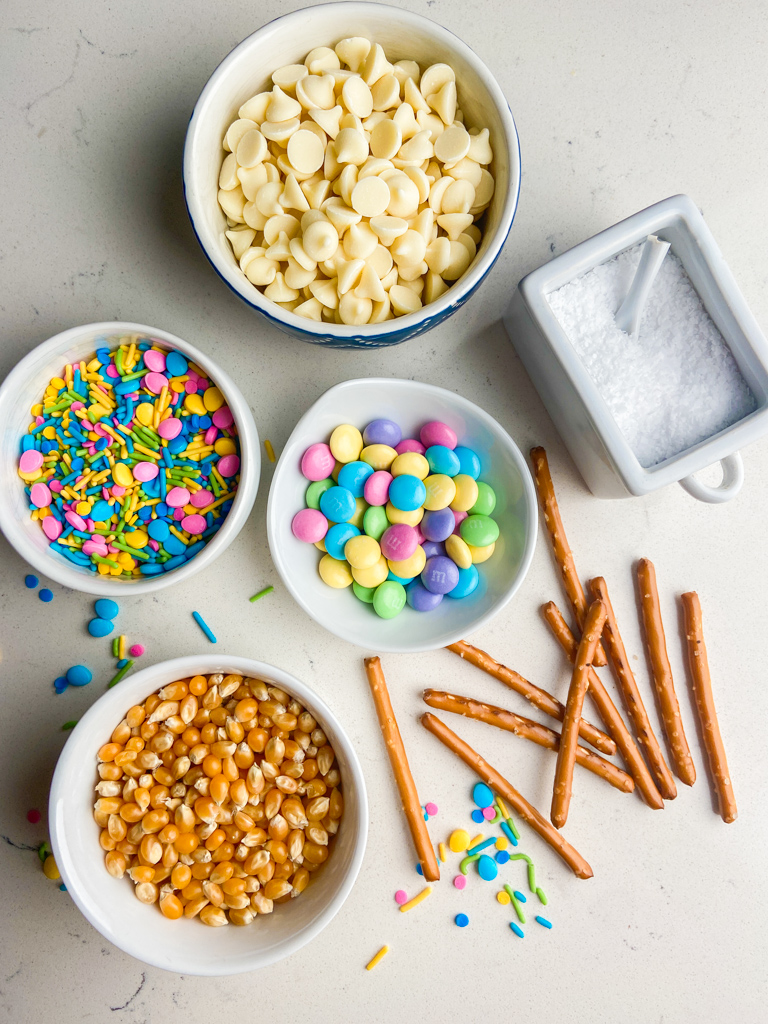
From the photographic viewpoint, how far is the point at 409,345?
830 mm

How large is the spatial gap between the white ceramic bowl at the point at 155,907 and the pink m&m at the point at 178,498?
0.16 m

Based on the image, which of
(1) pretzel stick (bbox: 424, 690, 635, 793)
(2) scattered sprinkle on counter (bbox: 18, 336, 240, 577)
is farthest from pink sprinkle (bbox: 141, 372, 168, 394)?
(1) pretzel stick (bbox: 424, 690, 635, 793)

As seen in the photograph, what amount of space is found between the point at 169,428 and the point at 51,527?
17 centimetres

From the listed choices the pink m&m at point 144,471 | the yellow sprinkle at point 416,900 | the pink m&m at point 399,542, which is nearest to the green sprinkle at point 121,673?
the pink m&m at point 144,471

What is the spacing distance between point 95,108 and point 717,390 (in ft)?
2.53

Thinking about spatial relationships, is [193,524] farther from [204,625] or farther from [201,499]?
[204,625]

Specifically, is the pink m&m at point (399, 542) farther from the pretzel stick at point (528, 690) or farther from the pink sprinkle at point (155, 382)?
the pink sprinkle at point (155, 382)

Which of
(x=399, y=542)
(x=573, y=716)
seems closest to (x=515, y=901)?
(x=573, y=716)

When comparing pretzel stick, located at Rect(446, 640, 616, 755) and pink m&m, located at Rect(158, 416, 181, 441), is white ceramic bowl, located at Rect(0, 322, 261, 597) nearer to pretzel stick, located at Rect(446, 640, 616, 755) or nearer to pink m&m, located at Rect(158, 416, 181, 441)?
pink m&m, located at Rect(158, 416, 181, 441)

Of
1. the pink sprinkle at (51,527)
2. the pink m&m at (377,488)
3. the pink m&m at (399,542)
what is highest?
the pink m&m at (377,488)

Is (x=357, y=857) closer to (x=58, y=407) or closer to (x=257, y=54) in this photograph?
(x=58, y=407)

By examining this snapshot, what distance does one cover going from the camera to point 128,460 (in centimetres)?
76

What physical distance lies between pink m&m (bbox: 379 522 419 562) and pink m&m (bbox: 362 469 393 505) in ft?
0.12

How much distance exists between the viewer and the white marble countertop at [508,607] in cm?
82
